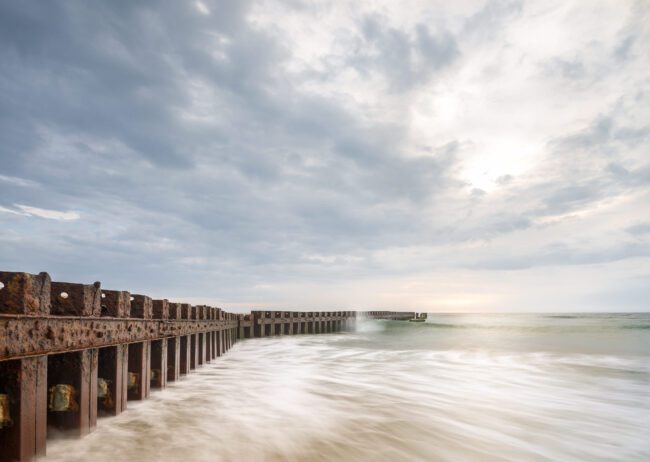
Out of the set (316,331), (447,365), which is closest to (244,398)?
(447,365)

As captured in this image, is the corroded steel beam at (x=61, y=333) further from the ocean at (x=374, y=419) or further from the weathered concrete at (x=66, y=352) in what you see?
the ocean at (x=374, y=419)

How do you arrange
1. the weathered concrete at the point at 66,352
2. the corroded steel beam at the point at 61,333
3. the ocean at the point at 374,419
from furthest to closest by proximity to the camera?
the ocean at the point at 374,419
the weathered concrete at the point at 66,352
the corroded steel beam at the point at 61,333

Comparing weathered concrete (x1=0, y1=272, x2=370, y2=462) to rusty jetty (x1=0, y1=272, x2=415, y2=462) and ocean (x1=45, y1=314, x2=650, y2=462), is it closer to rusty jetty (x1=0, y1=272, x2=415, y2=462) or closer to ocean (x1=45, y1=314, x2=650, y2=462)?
rusty jetty (x1=0, y1=272, x2=415, y2=462)

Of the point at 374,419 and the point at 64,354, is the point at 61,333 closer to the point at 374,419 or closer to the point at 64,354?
the point at 64,354

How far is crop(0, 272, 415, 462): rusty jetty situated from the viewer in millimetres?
Answer: 3062

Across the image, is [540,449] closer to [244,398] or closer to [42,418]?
[244,398]

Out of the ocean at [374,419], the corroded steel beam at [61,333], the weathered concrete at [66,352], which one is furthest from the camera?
the ocean at [374,419]

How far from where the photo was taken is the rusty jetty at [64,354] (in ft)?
10.0

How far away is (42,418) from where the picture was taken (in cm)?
347

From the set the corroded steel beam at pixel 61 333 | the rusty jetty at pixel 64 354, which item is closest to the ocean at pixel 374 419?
the rusty jetty at pixel 64 354

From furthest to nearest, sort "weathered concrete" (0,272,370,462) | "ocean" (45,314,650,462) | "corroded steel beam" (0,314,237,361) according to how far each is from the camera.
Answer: "ocean" (45,314,650,462) < "weathered concrete" (0,272,370,462) < "corroded steel beam" (0,314,237,361)

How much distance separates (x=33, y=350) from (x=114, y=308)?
166 cm

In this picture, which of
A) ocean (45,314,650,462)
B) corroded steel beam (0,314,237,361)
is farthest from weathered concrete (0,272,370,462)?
ocean (45,314,650,462)

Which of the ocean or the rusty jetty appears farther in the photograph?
the ocean
